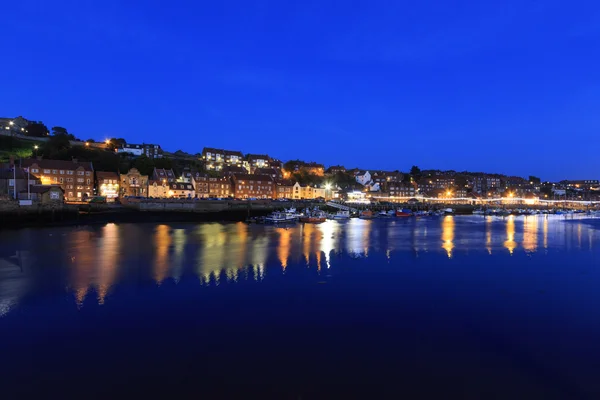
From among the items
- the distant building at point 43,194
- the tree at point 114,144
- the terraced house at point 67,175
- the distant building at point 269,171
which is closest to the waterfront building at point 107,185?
the terraced house at point 67,175

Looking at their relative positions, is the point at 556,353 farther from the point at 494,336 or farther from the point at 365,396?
the point at 365,396

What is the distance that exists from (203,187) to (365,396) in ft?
191

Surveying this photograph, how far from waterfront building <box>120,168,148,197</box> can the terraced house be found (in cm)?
406

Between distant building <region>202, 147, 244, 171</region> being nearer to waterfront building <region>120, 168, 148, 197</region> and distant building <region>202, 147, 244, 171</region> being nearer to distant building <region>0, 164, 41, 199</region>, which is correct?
waterfront building <region>120, 168, 148, 197</region>

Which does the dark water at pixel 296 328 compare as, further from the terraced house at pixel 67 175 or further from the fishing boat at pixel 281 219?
the terraced house at pixel 67 175

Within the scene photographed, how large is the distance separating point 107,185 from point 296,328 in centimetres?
5271

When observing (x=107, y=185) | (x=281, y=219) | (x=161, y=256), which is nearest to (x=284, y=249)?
(x=161, y=256)

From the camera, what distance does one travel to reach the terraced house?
1852 inches

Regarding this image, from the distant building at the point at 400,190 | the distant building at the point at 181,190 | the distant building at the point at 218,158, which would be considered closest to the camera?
the distant building at the point at 181,190

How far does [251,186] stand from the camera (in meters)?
64.8

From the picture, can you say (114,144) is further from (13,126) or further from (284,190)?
(284,190)

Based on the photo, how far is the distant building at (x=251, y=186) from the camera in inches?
2520

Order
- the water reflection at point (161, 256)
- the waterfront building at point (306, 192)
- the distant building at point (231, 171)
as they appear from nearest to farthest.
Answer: the water reflection at point (161, 256) → the distant building at point (231, 171) → the waterfront building at point (306, 192)

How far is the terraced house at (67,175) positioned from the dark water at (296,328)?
1466 inches
